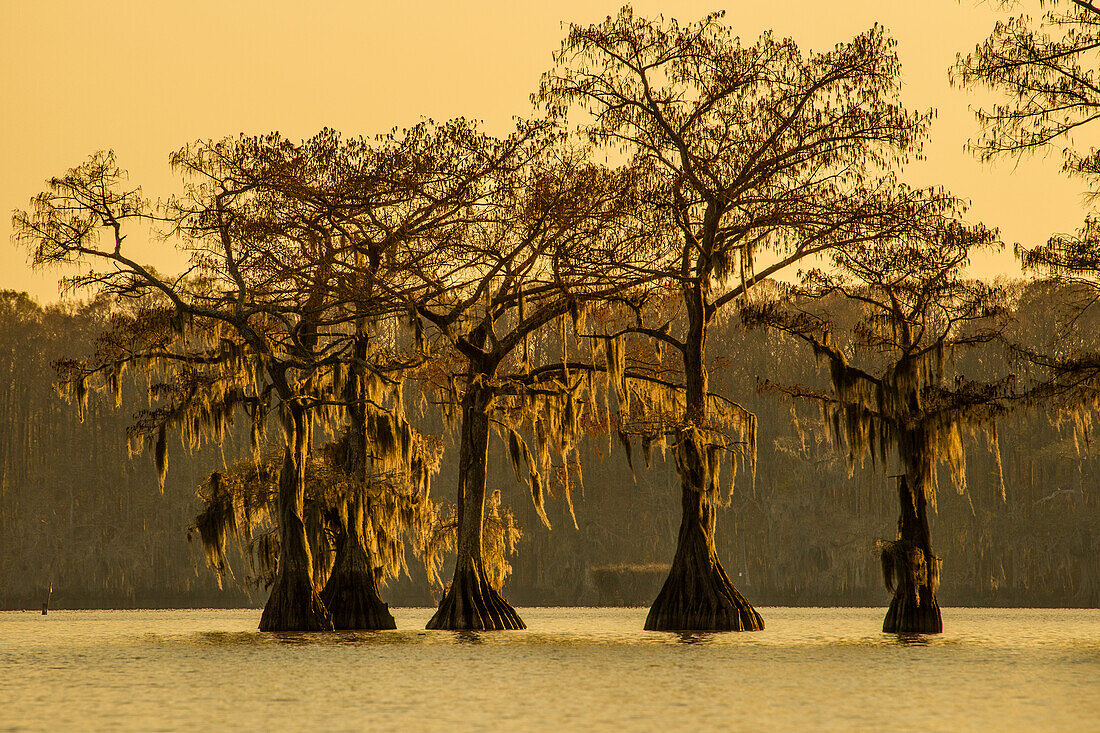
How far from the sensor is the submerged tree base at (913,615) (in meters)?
26.2

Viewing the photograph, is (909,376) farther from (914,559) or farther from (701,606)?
(701,606)

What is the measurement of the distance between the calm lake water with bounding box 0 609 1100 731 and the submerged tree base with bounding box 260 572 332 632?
20.9 inches

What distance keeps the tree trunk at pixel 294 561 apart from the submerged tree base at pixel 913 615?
10467 millimetres

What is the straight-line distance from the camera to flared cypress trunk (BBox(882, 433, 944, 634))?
25.6 m

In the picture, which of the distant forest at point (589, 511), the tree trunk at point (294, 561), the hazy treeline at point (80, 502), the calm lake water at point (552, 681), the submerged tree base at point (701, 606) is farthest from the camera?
the hazy treeline at point (80, 502)

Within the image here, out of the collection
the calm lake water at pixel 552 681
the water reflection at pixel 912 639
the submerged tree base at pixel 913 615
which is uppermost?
the submerged tree base at pixel 913 615

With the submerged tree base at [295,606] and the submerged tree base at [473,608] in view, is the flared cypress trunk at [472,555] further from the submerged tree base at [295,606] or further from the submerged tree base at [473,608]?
the submerged tree base at [295,606]

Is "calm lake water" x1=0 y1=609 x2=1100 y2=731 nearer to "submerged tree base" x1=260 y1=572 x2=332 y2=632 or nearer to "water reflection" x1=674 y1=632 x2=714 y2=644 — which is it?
"water reflection" x1=674 y1=632 x2=714 y2=644

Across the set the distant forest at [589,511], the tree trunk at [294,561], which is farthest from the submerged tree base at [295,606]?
the distant forest at [589,511]

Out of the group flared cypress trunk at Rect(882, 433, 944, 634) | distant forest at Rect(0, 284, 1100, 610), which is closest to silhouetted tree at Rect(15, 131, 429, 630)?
flared cypress trunk at Rect(882, 433, 944, 634)

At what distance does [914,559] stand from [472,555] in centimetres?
831

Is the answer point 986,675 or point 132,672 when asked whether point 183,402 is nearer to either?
point 132,672

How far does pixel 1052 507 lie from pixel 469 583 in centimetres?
3244

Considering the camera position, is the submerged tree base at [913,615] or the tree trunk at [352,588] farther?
the tree trunk at [352,588]
